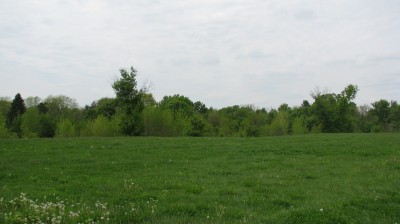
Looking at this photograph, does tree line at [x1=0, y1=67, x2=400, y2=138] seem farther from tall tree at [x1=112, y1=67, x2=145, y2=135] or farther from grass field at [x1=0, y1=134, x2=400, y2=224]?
grass field at [x1=0, y1=134, x2=400, y2=224]

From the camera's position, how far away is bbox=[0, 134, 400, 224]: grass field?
7934mm

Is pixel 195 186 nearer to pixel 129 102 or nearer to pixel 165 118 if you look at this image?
pixel 129 102

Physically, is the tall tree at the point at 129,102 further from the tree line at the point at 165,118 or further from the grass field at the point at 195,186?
the grass field at the point at 195,186

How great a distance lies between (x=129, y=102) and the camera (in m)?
45.2

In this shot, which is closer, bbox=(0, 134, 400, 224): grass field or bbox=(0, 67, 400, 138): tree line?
bbox=(0, 134, 400, 224): grass field

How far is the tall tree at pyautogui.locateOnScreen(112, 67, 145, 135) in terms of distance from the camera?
4475 cm

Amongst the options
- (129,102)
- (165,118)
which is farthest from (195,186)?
(165,118)

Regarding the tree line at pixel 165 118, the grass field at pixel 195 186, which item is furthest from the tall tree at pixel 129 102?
the grass field at pixel 195 186

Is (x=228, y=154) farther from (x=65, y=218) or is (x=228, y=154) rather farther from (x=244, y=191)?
(x=65, y=218)

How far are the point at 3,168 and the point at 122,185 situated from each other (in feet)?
22.6

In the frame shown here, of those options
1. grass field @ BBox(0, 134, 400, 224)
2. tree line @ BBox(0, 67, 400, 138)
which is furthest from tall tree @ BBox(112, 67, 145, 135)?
grass field @ BBox(0, 134, 400, 224)

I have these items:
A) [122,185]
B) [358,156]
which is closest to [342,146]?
[358,156]

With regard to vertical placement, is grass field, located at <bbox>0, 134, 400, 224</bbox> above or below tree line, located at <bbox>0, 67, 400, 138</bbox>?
below

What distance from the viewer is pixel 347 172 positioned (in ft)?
51.8
